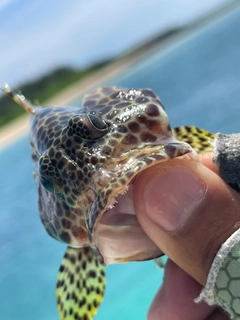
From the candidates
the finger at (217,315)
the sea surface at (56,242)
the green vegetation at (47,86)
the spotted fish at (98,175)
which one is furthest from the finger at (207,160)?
the green vegetation at (47,86)

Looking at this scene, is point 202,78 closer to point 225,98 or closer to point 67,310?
point 225,98

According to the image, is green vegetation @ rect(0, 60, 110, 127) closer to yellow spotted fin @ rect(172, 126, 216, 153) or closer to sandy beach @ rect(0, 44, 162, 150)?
sandy beach @ rect(0, 44, 162, 150)

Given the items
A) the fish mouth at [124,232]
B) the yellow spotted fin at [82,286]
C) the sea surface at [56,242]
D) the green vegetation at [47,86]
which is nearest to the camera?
the fish mouth at [124,232]

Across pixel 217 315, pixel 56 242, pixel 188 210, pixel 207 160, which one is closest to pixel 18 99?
pixel 207 160

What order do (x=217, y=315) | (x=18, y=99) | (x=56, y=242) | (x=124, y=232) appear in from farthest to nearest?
(x=56, y=242) → (x=18, y=99) → (x=217, y=315) → (x=124, y=232)

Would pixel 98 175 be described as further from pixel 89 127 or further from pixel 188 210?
pixel 188 210

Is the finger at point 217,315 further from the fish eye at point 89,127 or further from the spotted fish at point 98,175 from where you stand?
the fish eye at point 89,127

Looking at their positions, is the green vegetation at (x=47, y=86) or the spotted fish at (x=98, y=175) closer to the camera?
the spotted fish at (x=98, y=175)
